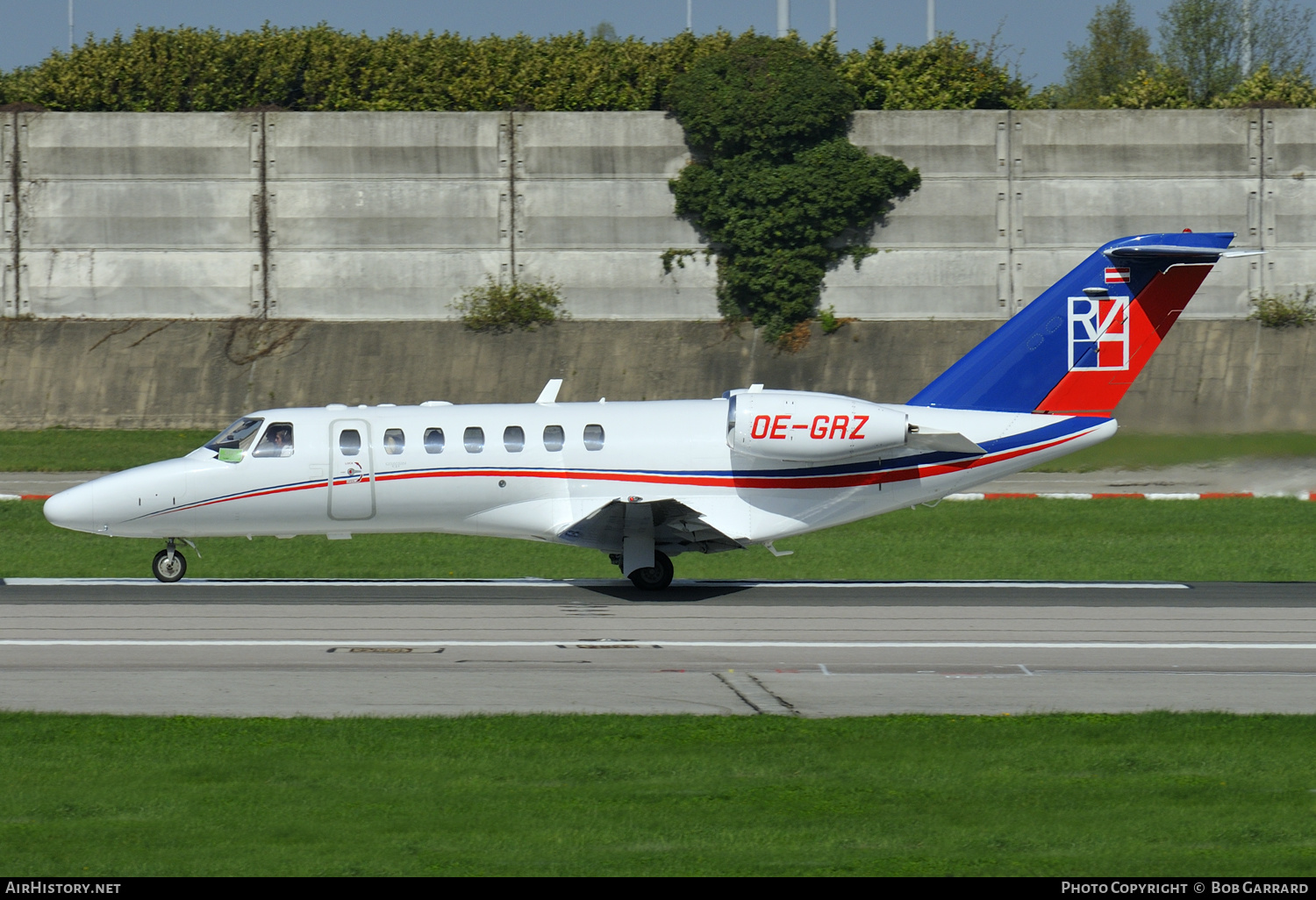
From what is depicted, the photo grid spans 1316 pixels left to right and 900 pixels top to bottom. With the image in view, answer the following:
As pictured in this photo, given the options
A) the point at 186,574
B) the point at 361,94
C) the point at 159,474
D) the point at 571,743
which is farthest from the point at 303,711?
the point at 361,94

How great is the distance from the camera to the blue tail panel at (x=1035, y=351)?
67.9 feet

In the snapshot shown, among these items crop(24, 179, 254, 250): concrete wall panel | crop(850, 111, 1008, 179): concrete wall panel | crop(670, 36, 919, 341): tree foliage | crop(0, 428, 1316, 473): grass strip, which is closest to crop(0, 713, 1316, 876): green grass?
crop(0, 428, 1316, 473): grass strip

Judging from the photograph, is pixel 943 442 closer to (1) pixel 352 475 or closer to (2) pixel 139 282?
(1) pixel 352 475

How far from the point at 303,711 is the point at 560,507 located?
25.7ft

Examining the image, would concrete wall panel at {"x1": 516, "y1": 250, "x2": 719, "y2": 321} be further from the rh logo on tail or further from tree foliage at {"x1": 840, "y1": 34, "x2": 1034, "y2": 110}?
the rh logo on tail

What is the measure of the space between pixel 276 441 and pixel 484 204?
25.4 metres

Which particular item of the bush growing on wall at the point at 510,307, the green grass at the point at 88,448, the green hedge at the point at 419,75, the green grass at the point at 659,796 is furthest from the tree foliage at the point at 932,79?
the green grass at the point at 659,796

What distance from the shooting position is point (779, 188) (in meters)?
44.4

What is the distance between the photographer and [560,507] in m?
20.9

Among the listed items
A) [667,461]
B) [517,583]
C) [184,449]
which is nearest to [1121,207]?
[667,461]

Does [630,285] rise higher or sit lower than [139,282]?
lower

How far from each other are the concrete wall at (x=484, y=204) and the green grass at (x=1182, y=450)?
17.3 meters

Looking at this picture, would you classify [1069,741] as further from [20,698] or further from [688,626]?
[20,698]

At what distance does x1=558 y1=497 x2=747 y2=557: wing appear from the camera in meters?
20.2
